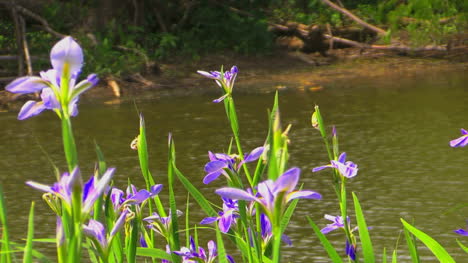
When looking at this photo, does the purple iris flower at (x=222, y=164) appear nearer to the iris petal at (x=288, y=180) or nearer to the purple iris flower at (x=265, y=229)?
the purple iris flower at (x=265, y=229)

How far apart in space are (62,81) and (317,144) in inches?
174

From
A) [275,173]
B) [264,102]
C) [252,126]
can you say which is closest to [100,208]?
[275,173]

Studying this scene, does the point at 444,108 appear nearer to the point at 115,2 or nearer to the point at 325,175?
the point at 325,175

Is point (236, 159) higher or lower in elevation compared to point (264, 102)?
higher

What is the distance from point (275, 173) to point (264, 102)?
6.19m

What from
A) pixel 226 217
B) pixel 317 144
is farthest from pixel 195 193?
pixel 317 144

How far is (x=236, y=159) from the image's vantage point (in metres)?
1.25

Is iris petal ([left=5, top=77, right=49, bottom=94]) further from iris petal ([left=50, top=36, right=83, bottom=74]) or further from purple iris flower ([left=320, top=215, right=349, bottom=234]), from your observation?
purple iris flower ([left=320, top=215, right=349, bottom=234])

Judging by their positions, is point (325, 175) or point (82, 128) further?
point (82, 128)

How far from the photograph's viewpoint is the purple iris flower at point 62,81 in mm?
796

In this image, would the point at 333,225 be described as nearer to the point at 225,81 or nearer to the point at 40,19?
the point at 225,81

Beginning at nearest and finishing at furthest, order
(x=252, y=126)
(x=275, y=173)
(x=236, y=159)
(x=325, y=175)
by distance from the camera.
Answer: (x=275, y=173)
(x=236, y=159)
(x=325, y=175)
(x=252, y=126)

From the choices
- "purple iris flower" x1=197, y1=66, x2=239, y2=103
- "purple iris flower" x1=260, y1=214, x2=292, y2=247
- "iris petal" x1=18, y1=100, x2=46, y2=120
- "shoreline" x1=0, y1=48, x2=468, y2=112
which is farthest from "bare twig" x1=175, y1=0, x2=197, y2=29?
"iris petal" x1=18, y1=100, x2=46, y2=120

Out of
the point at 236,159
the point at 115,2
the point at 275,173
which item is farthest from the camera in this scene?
the point at 115,2
